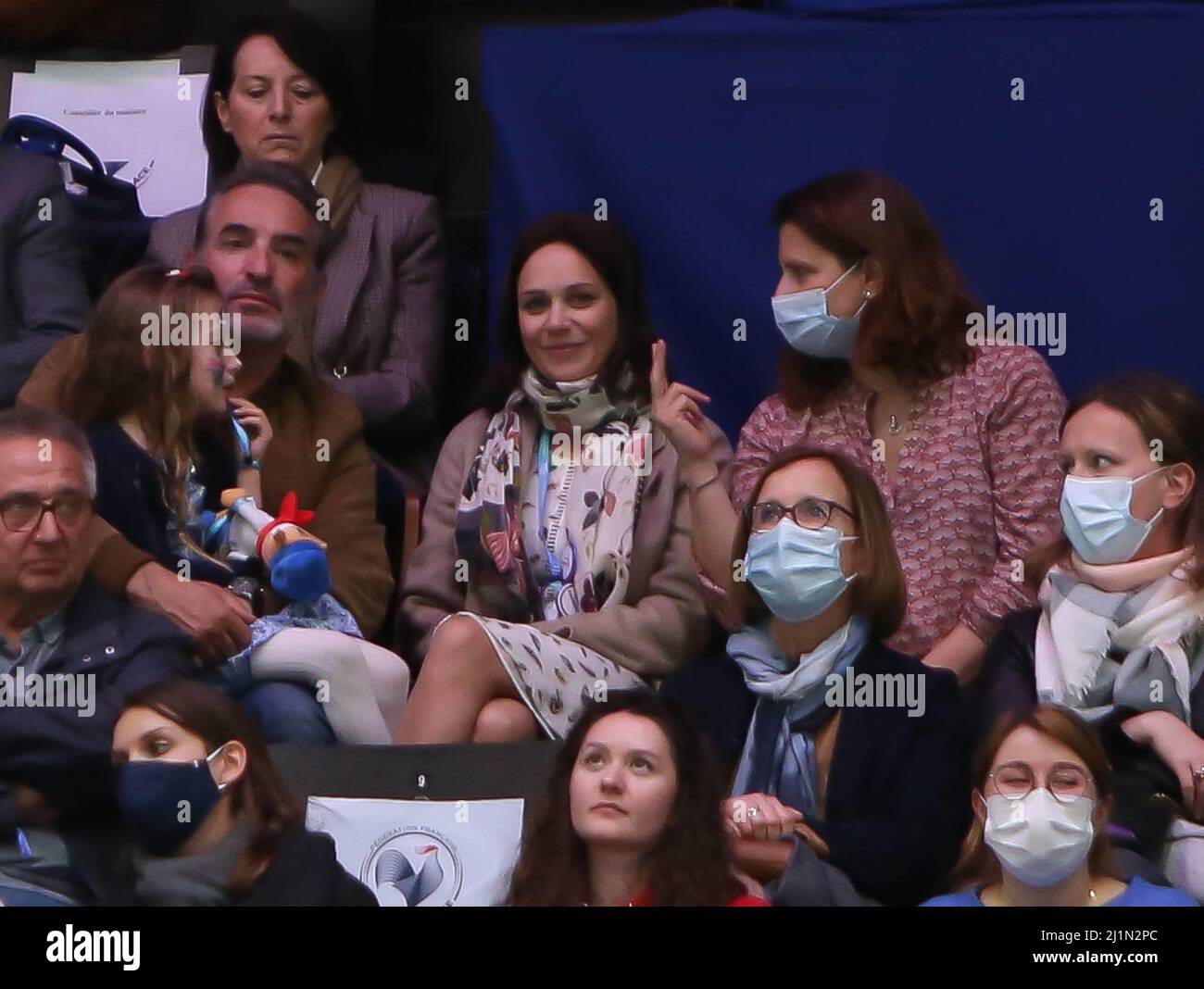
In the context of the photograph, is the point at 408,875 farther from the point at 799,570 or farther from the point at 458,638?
the point at 799,570

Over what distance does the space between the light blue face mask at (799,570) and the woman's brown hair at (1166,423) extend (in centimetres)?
39

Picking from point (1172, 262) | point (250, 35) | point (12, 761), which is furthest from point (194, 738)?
point (1172, 262)

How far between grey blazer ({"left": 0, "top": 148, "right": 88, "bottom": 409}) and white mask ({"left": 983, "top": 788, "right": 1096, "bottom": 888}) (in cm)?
223

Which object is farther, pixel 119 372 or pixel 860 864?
pixel 119 372

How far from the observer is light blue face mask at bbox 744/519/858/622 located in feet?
17.4

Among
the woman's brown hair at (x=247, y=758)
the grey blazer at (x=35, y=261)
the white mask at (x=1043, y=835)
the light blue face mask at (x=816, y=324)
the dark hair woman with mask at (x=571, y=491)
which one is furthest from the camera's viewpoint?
the grey blazer at (x=35, y=261)

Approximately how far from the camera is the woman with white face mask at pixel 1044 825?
16.3ft

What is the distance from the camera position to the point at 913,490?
219 inches

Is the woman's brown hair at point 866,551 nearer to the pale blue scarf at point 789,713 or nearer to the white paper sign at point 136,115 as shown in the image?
the pale blue scarf at point 789,713

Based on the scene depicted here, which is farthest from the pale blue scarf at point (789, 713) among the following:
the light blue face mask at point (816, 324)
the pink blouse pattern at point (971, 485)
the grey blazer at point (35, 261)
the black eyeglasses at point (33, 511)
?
the grey blazer at point (35, 261)

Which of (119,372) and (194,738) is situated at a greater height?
(119,372)

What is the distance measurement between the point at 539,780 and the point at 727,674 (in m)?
0.40

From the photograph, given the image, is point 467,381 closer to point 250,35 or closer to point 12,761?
point 250,35

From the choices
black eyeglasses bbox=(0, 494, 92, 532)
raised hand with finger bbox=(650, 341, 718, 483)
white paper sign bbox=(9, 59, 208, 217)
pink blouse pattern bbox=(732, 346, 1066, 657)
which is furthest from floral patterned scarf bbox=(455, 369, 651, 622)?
white paper sign bbox=(9, 59, 208, 217)
